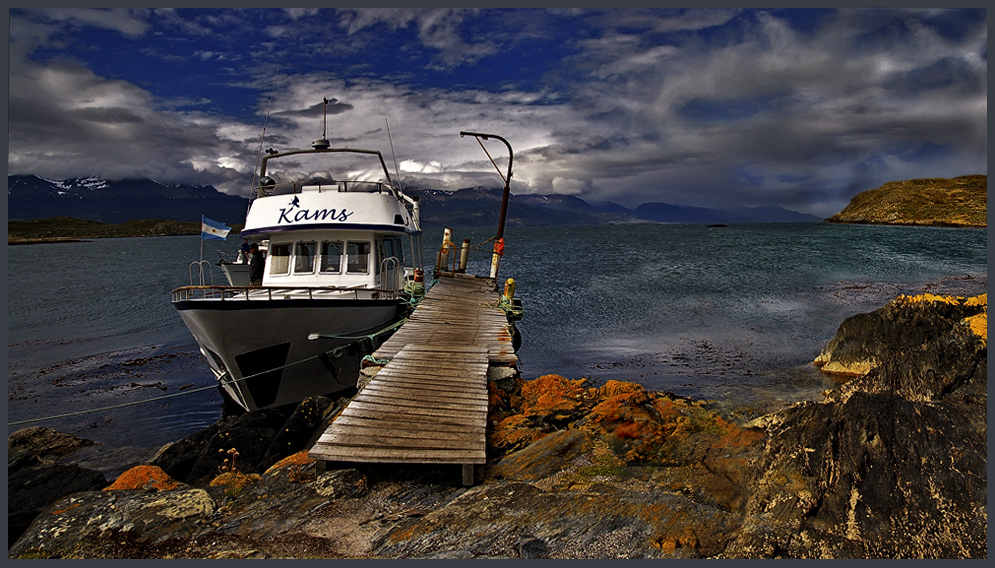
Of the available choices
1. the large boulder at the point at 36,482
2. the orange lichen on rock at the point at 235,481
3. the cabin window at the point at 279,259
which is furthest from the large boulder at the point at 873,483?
the cabin window at the point at 279,259

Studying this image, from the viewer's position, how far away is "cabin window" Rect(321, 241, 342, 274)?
15.5 metres

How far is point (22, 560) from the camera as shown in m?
4.94

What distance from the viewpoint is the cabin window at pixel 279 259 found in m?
15.4

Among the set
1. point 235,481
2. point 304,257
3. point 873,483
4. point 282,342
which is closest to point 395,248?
point 304,257

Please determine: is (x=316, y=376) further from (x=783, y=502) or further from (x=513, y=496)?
(x=783, y=502)

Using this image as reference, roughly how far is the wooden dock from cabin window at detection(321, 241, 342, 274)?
3.38 m

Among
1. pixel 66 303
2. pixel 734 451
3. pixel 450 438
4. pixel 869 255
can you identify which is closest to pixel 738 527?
pixel 734 451

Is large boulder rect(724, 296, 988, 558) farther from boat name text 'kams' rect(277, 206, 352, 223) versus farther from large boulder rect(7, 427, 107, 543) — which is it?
boat name text 'kams' rect(277, 206, 352, 223)

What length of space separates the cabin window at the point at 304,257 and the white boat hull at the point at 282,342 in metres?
2.68

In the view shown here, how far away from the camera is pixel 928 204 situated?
112000 millimetres

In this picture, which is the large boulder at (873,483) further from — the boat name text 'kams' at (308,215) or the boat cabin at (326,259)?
the boat name text 'kams' at (308,215)

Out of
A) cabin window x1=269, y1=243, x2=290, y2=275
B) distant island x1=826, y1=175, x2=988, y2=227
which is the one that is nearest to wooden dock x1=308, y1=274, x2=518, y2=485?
cabin window x1=269, y1=243, x2=290, y2=275

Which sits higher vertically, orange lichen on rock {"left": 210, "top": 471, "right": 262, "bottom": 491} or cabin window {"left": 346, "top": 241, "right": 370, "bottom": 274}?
cabin window {"left": 346, "top": 241, "right": 370, "bottom": 274}

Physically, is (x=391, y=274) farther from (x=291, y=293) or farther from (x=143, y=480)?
(x=143, y=480)
